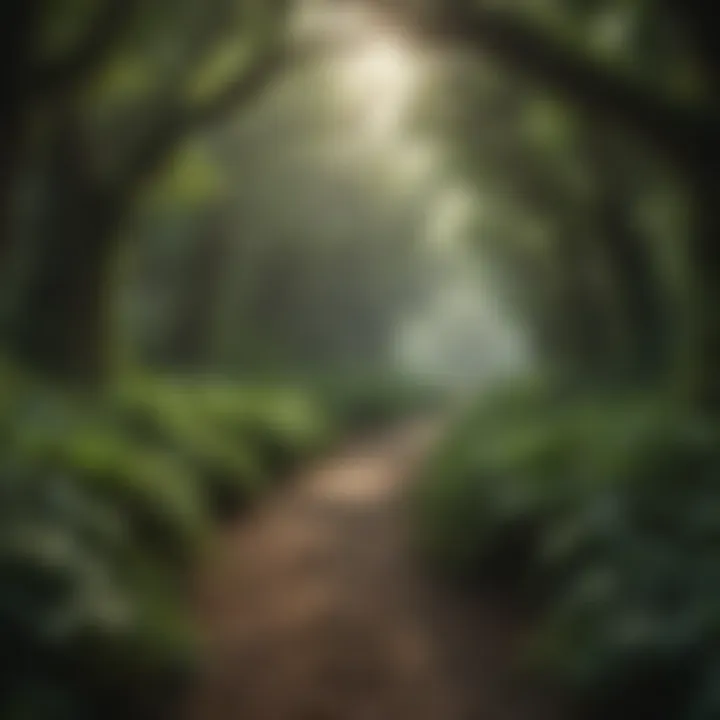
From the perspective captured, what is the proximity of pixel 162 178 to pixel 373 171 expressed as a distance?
1257 cm

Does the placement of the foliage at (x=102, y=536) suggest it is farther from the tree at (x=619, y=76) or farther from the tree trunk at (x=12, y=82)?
the tree at (x=619, y=76)

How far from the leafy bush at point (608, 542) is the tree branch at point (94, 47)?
4346 mm

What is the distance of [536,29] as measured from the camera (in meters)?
8.67

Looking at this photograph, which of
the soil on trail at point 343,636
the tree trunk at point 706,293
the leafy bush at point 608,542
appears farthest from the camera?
the tree trunk at point 706,293

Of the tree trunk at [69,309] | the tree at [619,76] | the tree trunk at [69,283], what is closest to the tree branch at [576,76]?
the tree at [619,76]

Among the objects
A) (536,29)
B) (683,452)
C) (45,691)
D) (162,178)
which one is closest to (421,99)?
(162,178)

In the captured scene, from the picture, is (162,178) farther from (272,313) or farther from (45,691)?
(272,313)

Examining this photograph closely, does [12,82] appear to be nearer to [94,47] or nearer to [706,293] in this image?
[94,47]

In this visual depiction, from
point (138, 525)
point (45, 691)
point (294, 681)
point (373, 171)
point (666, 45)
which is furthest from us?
point (373, 171)

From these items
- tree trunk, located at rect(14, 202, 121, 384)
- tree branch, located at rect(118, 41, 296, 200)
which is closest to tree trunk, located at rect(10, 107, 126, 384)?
tree trunk, located at rect(14, 202, 121, 384)

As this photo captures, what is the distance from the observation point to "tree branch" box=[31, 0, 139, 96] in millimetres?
8797

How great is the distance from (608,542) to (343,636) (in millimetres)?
1784

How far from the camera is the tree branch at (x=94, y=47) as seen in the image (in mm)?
8797

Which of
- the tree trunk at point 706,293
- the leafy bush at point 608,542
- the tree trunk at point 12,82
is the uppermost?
the tree trunk at point 12,82
